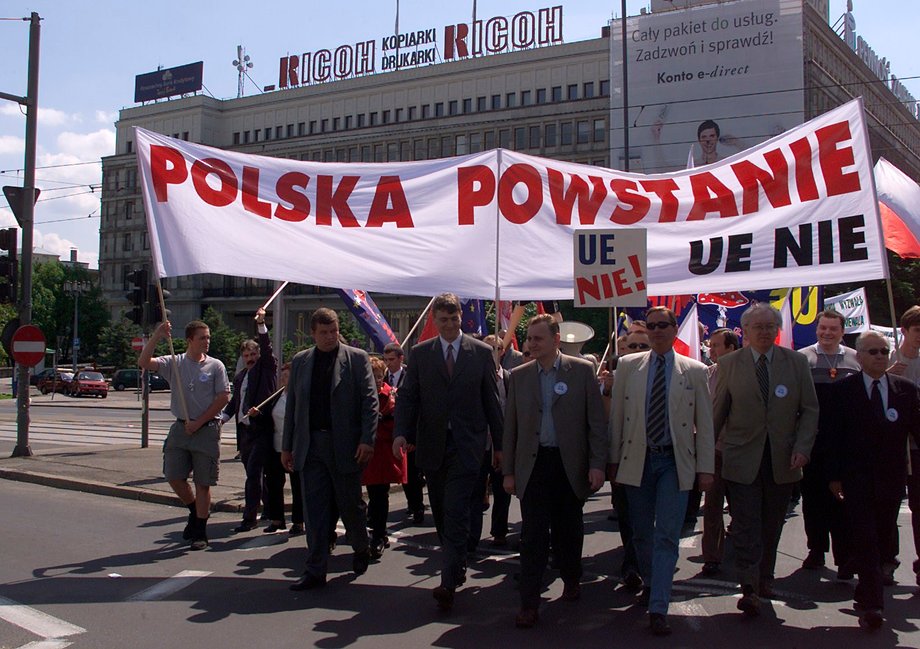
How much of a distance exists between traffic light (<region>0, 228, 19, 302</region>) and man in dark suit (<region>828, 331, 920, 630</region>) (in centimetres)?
1304

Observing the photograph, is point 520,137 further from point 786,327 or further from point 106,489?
point 106,489

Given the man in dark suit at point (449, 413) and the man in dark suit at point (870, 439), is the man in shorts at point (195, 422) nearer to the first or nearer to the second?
the man in dark suit at point (449, 413)

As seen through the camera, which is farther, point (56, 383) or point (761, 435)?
point (56, 383)

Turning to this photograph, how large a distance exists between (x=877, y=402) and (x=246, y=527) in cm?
545

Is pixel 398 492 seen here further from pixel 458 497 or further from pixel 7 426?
pixel 7 426

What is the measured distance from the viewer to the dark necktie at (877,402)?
19.8 ft

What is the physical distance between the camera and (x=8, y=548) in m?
7.69

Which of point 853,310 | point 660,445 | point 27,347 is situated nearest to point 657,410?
point 660,445

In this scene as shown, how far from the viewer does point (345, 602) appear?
620 centimetres

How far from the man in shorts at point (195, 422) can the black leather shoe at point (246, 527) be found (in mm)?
778

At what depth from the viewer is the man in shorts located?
7734 millimetres

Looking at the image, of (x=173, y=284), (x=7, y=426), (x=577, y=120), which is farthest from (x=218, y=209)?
(x=173, y=284)

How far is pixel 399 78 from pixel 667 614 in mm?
68854

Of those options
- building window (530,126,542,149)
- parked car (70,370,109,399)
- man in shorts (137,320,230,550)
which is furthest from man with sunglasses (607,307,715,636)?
building window (530,126,542,149)
